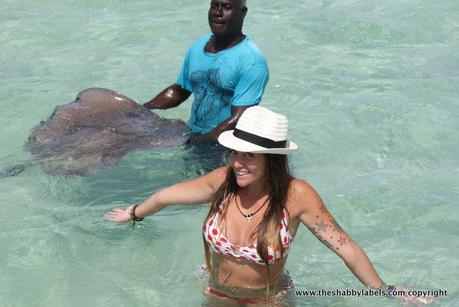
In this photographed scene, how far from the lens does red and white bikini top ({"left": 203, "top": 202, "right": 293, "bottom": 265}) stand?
157 inches

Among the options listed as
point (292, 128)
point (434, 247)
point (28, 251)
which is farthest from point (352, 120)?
point (28, 251)

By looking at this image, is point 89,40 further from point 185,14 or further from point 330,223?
point 330,223

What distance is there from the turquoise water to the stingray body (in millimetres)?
219

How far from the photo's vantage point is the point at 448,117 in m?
7.54

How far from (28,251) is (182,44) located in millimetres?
4753

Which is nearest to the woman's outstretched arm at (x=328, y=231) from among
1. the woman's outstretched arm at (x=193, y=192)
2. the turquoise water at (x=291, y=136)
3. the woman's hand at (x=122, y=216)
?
the woman's outstretched arm at (x=193, y=192)

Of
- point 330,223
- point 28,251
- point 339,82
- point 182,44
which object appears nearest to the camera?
point 330,223

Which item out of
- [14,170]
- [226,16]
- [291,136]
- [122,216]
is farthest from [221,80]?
[14,170]

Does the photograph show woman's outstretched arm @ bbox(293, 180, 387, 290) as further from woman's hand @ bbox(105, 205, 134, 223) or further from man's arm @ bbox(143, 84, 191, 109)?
man's arm @ bbox(143, 84, 191, 109)

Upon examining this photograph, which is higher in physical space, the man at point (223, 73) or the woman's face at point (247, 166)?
the woman's face at point (247, 166)

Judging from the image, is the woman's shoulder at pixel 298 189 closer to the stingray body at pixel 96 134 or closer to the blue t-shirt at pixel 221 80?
the blue t-shirt at pixel 221 80

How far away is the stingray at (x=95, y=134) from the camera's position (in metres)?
5.95

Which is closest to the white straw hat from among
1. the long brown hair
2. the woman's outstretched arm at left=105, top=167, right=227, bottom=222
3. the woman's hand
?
the long brown hair

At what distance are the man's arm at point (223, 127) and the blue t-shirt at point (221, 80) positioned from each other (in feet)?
0.19
